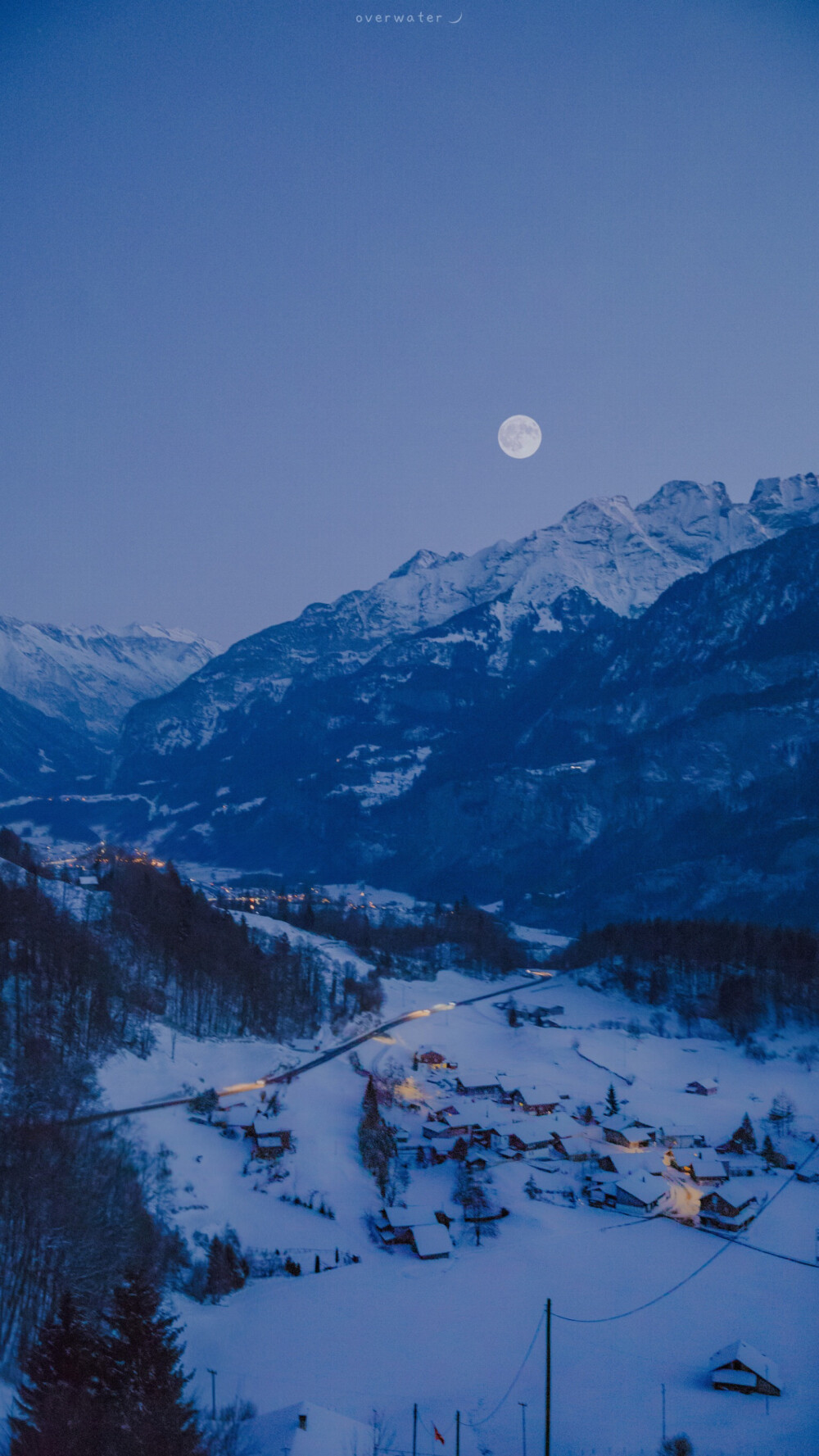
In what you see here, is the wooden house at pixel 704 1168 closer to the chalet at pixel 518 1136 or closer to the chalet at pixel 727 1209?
the chalet at pixel 727 1209

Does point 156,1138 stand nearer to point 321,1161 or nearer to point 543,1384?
point 321,1161

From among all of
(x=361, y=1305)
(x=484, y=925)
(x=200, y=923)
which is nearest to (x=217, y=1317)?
(x=361, y=1305)

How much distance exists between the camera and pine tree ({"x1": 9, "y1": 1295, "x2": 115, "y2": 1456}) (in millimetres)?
23469

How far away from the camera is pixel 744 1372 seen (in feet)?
129

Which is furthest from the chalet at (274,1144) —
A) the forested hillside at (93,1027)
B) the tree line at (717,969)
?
the tree line at (717,969)

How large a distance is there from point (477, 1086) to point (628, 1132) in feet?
57.8

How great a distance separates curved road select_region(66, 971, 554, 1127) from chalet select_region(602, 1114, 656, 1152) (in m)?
24.3

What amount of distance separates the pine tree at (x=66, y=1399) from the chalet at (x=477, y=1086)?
197ft

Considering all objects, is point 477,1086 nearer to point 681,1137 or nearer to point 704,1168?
point 681,1137

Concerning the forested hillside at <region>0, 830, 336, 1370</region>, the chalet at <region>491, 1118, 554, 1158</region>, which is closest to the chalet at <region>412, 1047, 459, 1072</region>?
the forested hillside at <region>0, 830, 336, 1370</region>

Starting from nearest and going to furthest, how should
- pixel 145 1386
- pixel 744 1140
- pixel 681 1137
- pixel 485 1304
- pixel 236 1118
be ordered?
1. pixel 145 1386
2. pixel 485 1304
3. pixel 236 1118
4. pixel 744 1140
5. pixel 681 1137

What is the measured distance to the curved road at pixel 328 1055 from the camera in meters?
60.2

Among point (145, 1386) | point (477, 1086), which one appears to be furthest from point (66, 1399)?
point (477, 1086)

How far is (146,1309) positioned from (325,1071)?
56.5 meters
